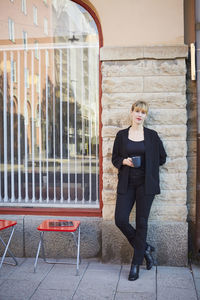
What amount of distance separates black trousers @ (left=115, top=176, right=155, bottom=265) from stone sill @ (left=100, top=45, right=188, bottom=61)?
160cm

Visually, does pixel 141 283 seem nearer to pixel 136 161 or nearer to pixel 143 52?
pixel 136 161

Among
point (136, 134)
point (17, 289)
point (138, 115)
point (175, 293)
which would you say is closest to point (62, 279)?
point (17, 289)

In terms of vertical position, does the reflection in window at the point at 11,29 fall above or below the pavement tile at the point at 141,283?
above

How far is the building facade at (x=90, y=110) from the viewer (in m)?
4.82

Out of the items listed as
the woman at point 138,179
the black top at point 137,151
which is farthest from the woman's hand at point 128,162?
the black top at point 137,151

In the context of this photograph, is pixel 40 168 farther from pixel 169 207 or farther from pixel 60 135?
pixel 169 207

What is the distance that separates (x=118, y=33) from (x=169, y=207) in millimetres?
2368

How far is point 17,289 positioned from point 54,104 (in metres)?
2.54

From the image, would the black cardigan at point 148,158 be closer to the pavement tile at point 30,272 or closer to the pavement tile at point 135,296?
the pavement tile at point 135,296

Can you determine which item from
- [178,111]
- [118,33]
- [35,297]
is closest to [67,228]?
[35,297]

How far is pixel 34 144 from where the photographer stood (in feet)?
17.8

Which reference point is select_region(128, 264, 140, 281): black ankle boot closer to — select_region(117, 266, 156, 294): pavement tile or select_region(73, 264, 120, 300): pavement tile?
select_region(117, 266, 156, 294): pavement tile

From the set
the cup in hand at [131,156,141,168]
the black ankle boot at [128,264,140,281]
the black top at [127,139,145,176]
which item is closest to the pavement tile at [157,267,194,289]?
the black ankle boot at [128,264,140,281]

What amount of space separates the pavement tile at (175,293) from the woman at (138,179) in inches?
16.4
